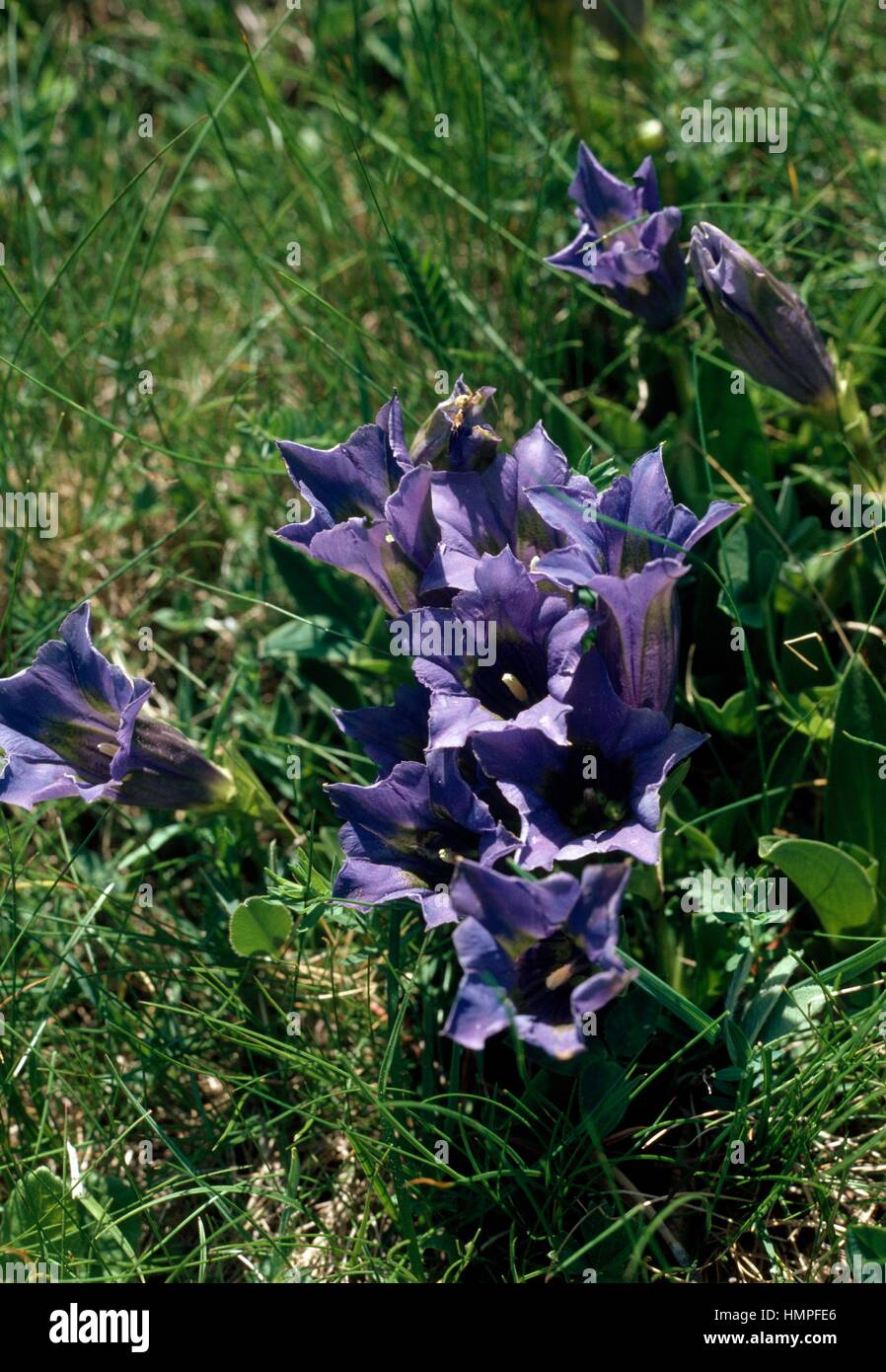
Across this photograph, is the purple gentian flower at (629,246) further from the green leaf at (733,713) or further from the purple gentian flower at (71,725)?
the purple gentian flower at (71,725)

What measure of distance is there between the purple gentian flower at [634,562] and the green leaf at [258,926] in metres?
0.63

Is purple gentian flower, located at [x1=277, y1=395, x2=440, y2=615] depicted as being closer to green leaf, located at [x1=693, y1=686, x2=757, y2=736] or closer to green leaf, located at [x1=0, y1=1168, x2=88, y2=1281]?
green leaf, located at [x1=693, y1=686, x2=757, y2=736]

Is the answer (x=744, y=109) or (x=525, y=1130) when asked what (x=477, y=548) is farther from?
(x=744, y=109)

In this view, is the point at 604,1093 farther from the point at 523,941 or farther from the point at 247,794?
the point at 247,794

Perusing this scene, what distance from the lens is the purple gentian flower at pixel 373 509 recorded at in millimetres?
1750

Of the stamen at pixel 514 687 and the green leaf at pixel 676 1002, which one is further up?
the stamen at pixel 514 687

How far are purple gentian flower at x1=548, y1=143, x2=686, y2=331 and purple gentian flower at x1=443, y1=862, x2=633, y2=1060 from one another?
107 centimetres

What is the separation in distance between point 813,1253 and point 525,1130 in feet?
1.41

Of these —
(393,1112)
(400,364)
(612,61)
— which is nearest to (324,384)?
(400,364)

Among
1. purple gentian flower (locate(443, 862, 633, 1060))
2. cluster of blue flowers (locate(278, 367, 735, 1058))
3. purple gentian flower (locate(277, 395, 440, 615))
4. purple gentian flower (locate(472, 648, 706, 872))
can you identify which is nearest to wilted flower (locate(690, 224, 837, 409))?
cluster of blue flowers (locate(278, 367, 735, 1058))

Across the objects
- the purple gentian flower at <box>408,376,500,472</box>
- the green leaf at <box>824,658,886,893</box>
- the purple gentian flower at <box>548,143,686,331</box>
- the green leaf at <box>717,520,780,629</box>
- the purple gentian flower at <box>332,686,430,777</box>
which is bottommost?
the green leaf at <box>824,658,886,893</box>

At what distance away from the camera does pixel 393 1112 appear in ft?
6.38

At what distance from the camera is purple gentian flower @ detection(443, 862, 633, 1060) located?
141 centimetres

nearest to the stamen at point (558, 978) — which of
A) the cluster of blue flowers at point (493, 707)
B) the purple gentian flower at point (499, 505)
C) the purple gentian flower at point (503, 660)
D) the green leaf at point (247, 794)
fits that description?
the cluster of blue flowers at point (493, 707)
